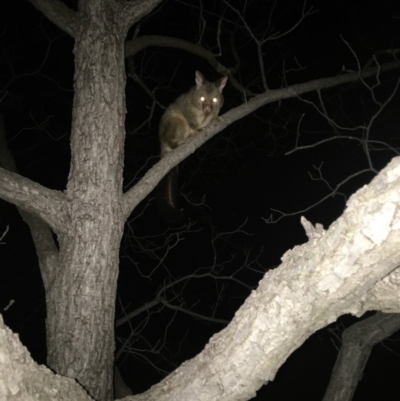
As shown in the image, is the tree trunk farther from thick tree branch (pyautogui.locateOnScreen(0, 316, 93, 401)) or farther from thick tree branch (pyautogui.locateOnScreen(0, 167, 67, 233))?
thick tree branch (pyautogui.locateOnScreen(0, 316, 93, 401))

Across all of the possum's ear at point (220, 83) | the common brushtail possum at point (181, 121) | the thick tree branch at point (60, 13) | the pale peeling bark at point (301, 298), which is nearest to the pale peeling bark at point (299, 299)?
the pale peeling bark at point (301, 298)

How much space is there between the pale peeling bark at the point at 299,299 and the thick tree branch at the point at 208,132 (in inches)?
53.9

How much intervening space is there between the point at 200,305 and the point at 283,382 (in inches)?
218

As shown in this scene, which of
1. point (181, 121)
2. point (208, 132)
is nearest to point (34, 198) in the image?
point (208, 132)

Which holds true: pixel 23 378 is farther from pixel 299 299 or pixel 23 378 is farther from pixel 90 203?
pixel 90 203

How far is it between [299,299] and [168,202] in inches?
117

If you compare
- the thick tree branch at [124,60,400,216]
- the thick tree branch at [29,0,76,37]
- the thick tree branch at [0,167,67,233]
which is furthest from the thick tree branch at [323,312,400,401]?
the thick tree branch at [29,0,76,37]

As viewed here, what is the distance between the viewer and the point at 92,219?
2.59m

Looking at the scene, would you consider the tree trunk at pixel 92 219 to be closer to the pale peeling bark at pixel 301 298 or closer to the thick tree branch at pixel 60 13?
the thick tree branch at pixel 60 13

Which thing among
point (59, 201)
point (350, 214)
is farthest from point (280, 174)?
point (350, 214)

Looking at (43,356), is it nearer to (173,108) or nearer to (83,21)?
(173,108)

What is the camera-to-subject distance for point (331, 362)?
12.4 m

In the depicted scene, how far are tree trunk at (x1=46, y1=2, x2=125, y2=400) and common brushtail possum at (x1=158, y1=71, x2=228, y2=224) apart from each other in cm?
151

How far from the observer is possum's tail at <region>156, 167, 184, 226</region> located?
4.14m
